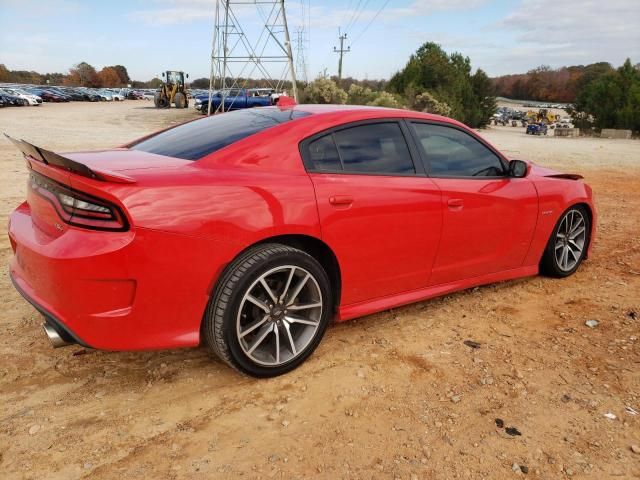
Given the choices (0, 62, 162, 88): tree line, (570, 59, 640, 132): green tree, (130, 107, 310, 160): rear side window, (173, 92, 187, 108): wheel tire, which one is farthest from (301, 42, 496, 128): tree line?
(0, 62, 162, 88): tree line

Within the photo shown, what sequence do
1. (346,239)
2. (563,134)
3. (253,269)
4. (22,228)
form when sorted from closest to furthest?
(253,269)
(22,228)
(346,239)
(563,134)

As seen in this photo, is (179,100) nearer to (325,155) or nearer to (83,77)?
(325,155)

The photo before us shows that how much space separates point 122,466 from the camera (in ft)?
7.08

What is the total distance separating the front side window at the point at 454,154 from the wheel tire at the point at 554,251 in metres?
0.90

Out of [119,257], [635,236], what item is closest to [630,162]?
[635,236]

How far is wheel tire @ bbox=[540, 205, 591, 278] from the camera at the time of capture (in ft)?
14.2

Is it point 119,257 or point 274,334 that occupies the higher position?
point 119,257

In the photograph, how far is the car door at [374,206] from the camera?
2.94m

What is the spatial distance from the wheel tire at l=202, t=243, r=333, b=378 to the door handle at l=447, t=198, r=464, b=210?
3.64ft

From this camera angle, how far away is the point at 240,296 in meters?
2.60

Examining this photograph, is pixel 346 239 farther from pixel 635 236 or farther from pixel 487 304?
pixel 635 236

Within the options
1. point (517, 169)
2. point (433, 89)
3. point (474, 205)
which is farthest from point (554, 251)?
point (433, 89)

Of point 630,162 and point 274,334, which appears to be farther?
point 630,162

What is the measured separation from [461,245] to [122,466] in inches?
98.3
